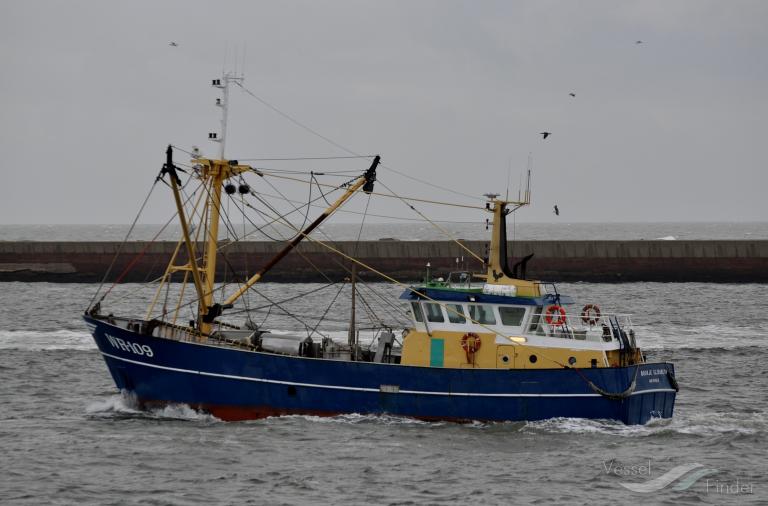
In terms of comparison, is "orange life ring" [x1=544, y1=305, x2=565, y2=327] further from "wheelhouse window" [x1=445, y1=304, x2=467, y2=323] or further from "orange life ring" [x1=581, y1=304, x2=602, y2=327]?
"wheelhouse window" [x1=445, y1=304, x2=467, y2=323]

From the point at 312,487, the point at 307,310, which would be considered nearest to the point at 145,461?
the point at 312,487

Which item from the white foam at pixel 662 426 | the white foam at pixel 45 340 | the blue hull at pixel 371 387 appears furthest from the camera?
the white foam at pixel 45 340

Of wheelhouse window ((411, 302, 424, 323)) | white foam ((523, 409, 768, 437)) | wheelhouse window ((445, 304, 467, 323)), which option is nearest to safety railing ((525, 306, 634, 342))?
wheelhouse window ((445, 304, 467, 323))

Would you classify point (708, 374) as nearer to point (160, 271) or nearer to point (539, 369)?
point (539, 369)

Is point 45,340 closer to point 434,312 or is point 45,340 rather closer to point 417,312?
point 417,312

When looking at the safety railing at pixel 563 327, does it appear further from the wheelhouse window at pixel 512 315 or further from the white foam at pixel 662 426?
the white foam at pixel 662 426

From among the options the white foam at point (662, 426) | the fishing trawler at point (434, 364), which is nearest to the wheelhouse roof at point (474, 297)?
the fishing trawler at point (434, 364)

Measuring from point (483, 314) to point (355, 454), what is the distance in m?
5.33

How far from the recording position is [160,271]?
223ft

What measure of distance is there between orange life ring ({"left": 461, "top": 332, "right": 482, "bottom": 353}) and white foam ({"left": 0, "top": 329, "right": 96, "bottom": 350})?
17.3m

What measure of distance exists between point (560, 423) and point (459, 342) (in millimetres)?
2975

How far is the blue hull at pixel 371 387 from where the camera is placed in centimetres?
2380

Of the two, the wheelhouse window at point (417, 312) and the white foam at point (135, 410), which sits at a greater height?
the wheelhouse window at point (417, 312)

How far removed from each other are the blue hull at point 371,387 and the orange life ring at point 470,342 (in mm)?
748
